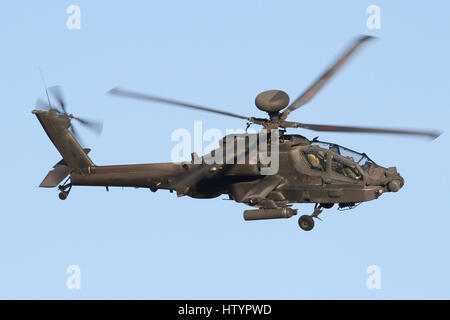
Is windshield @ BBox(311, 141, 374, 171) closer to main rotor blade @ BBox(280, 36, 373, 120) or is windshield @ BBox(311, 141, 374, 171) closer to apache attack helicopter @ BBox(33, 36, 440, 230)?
apache attack helicopter @ BBox(33, 36, 440, 230)

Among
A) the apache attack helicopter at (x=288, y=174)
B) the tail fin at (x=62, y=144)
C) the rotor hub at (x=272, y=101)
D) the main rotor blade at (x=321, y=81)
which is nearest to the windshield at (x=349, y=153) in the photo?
the apache attack helicopter at (x=288, y=174)

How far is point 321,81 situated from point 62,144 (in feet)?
34.7

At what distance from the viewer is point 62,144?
104ft

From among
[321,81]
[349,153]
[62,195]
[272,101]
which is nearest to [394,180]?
[349,153]

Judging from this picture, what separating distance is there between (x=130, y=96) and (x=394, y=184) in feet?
29.2

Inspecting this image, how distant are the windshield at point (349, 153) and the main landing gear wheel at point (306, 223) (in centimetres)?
239

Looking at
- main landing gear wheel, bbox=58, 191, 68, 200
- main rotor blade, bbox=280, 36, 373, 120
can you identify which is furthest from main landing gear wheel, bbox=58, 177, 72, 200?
main rotor blade, bbox=280, 36, 373, 120

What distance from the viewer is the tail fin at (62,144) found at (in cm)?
3145

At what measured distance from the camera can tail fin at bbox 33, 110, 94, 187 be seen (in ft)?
103

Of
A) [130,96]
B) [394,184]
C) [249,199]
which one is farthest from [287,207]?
[130,96]

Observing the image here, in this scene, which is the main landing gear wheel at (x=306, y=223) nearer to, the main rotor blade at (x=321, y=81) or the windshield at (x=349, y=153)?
the windshield at (x=349, y=153)

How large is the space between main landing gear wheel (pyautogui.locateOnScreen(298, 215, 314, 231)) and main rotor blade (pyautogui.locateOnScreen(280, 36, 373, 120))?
3.28m

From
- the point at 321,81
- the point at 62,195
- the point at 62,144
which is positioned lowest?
the point at 62,195

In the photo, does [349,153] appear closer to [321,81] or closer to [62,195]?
[321,81]
